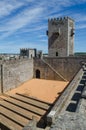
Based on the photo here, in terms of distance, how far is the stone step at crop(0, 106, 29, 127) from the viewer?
1119 centimetres

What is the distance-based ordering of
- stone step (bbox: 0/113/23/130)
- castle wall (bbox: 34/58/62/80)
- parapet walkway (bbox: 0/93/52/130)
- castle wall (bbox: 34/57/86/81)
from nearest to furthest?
stone step (bbox: 0/113/23/130)
parapet walkway (bbox: 0/93/52/130)
castle wall (bbox: 34/57/86/81)
castle wall (bbox: 34/58/62/80)

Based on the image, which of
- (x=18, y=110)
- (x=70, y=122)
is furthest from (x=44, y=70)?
(x=70, y=122)

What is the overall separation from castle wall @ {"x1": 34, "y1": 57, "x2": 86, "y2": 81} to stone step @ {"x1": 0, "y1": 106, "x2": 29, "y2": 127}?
496 inches

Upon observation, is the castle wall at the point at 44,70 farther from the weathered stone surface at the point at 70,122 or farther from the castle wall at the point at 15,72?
the weathered stone surface at the point at 70,122

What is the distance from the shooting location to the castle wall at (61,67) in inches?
953

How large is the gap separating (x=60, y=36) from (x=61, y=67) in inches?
215


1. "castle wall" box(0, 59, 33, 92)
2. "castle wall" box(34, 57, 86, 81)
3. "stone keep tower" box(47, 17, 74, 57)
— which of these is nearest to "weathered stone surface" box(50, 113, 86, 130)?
"castle wall" box(0, 59, 33, 92)

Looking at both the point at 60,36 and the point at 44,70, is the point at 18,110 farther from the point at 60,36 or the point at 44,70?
the point at 60,36

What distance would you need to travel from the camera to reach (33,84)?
23.2m

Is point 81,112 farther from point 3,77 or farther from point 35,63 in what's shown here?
point 35,63

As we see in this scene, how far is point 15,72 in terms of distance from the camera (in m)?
21.2

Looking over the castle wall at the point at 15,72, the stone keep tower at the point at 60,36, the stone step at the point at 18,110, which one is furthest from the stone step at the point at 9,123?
the stone keep tower at the point at 60,36

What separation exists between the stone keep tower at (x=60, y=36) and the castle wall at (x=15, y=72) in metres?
4.62

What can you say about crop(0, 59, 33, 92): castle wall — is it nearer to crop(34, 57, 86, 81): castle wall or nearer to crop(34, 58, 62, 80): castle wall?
crop(34, 58, 62, 80): castle wall
